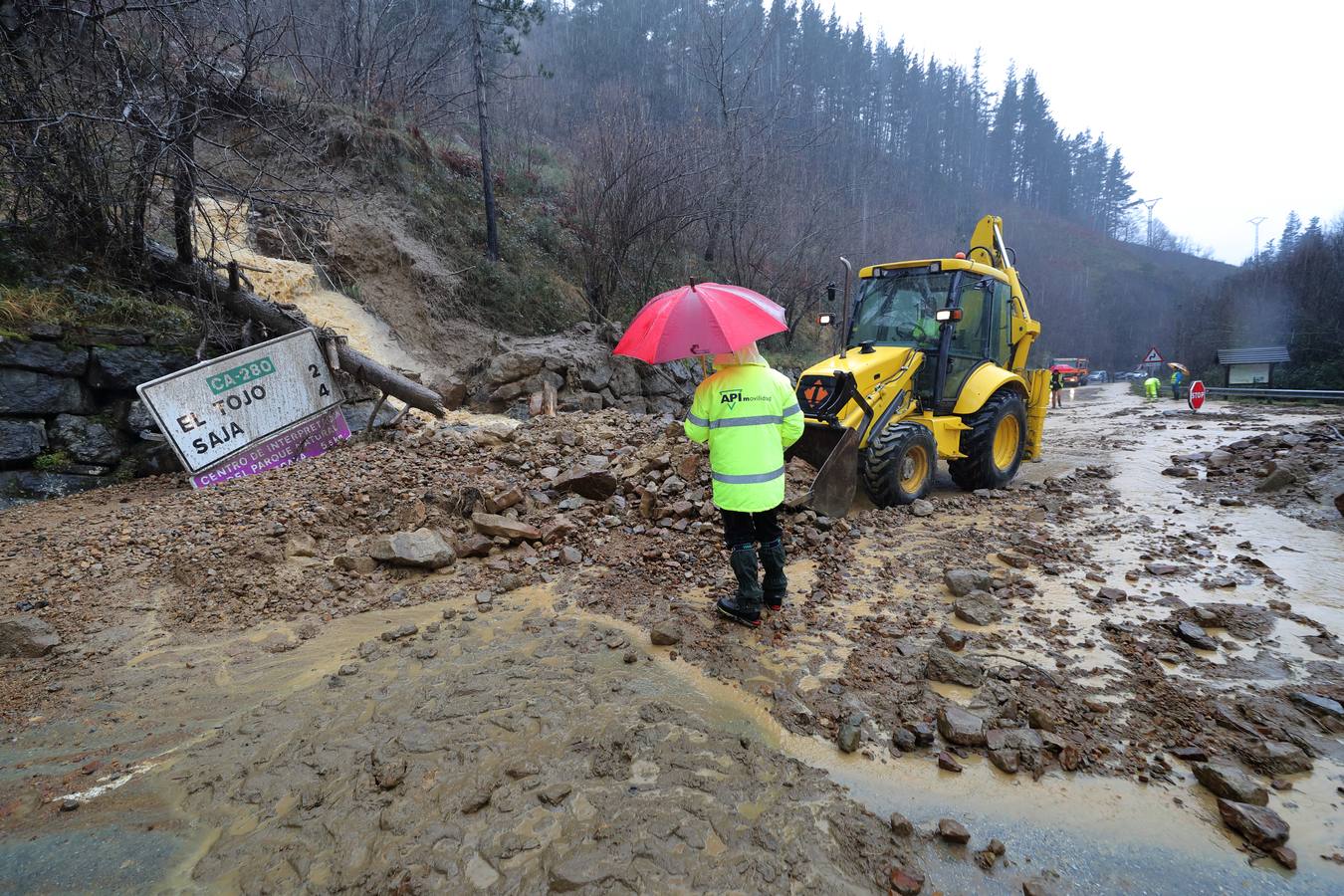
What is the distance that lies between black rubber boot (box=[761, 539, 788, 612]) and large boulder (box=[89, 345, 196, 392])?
6.63m

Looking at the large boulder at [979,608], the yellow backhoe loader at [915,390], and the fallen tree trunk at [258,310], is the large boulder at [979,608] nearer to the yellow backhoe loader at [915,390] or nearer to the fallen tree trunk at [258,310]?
the yellow backhoe loader at [915,390]

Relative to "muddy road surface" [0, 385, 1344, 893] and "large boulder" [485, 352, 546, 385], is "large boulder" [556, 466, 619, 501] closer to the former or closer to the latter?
"muddy road surface" [0, 385, 1344, 893]

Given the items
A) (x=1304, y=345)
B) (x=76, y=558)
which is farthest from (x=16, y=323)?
(x=1304, y=345)

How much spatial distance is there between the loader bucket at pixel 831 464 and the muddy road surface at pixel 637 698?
0.27 m

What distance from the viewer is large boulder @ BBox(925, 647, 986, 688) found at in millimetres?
3092

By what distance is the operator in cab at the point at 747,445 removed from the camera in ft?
11.5

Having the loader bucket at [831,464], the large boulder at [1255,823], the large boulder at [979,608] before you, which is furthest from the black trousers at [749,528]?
the large boulder at [1255,823]

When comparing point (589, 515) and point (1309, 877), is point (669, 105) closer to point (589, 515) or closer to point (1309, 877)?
point (589, 515)

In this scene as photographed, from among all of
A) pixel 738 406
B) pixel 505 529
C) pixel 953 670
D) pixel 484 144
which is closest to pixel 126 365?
pixel 505 529

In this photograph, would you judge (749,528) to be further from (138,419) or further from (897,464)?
(138,419)

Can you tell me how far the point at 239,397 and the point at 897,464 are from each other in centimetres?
663

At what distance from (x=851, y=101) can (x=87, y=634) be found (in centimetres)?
5612

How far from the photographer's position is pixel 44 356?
5.94m

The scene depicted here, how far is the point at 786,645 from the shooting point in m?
3.55
